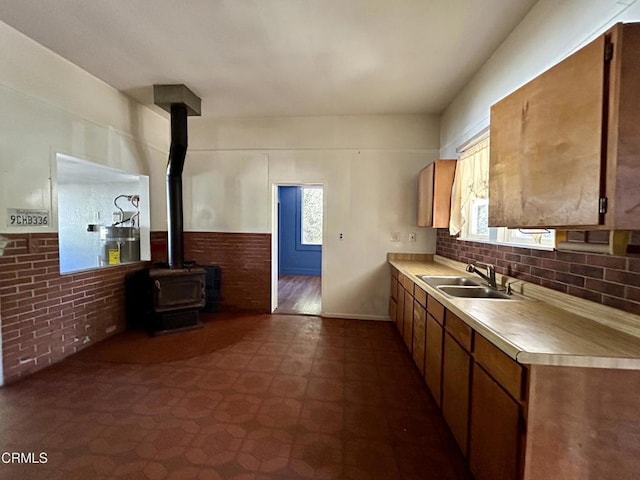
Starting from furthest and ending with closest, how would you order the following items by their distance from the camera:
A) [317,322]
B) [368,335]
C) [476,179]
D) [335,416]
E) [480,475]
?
1. [317,322]
2. [368,335]
3. [476,179]
4. [335,416]
5. [480,475]

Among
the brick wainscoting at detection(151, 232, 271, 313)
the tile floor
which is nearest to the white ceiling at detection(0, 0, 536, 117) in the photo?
the brick wainscoting at detection(151, 232, 271, 313)

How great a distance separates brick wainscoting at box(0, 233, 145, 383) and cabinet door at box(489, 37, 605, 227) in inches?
145

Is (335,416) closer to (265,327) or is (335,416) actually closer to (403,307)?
(403,307)

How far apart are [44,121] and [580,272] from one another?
13.9 feet

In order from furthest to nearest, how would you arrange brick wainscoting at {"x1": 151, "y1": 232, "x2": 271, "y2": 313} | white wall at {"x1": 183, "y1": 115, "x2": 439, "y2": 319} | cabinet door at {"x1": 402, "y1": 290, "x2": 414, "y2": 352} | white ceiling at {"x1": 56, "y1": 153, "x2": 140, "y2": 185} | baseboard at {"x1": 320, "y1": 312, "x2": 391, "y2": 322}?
brick wainscoting at {"x1": 151, "y1": 232, "x2": 271, "y2": 313} < baseboard at {"x1": 320, "y1": 312, "x2": 391, "y2": 322} < white wall at {"x1": 183, "y1": 115, "x2": 439, "y2": 319} < white ceiling at {"x1": 56, "y1": 153, "x2": 140, "y2": 185} < cabinet door at {"x1": 402, "y1": 290, "x2": 414, "y2": 352}

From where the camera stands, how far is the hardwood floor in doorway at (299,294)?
4449 millimetres

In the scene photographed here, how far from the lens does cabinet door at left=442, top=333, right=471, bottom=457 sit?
1.55m

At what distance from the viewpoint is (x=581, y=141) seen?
44.4 inches

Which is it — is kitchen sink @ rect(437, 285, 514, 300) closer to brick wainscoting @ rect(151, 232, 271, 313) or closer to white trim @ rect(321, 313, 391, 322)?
white trim @ rect(321, 313, 391, 322)

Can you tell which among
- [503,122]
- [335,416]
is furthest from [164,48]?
[335,416]

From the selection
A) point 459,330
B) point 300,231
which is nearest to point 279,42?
point 459,330

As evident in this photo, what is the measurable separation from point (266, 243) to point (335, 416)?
267cm

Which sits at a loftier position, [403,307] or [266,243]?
[266,243]

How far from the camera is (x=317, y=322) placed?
390 centimetres
